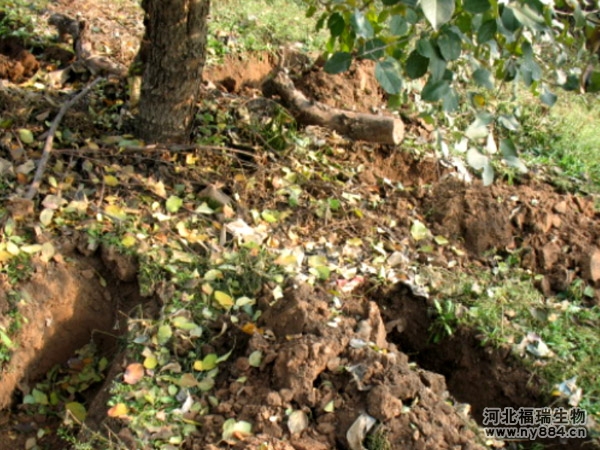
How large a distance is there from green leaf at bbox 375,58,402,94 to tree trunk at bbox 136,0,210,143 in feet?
5.38

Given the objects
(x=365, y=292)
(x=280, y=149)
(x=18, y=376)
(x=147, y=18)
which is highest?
(x=147, y=18)

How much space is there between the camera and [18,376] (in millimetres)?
2898

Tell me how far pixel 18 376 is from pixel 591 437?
2.31 meters

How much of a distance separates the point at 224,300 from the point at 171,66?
3.92 feet

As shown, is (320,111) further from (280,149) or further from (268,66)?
(268,66)

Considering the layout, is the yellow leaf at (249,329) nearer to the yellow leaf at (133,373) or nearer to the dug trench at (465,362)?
the yellow leaf at (133,373)

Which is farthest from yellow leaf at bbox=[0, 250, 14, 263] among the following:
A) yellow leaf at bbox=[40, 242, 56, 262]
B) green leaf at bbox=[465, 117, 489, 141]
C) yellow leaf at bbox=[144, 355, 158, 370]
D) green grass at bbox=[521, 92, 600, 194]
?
green grass at bbox=[521, 92, 600, 194]

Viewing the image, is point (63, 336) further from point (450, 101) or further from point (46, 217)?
point (450, 101)

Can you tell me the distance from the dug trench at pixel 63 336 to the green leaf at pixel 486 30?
5.83 feet

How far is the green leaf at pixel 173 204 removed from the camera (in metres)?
3.45

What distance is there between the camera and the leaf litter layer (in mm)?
2666

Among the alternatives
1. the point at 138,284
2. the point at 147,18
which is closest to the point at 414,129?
the point at 147,18

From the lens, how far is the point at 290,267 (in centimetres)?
329

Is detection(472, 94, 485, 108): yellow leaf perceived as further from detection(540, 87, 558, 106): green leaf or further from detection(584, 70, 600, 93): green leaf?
detection(584, 70, 600, 93): green leaf
